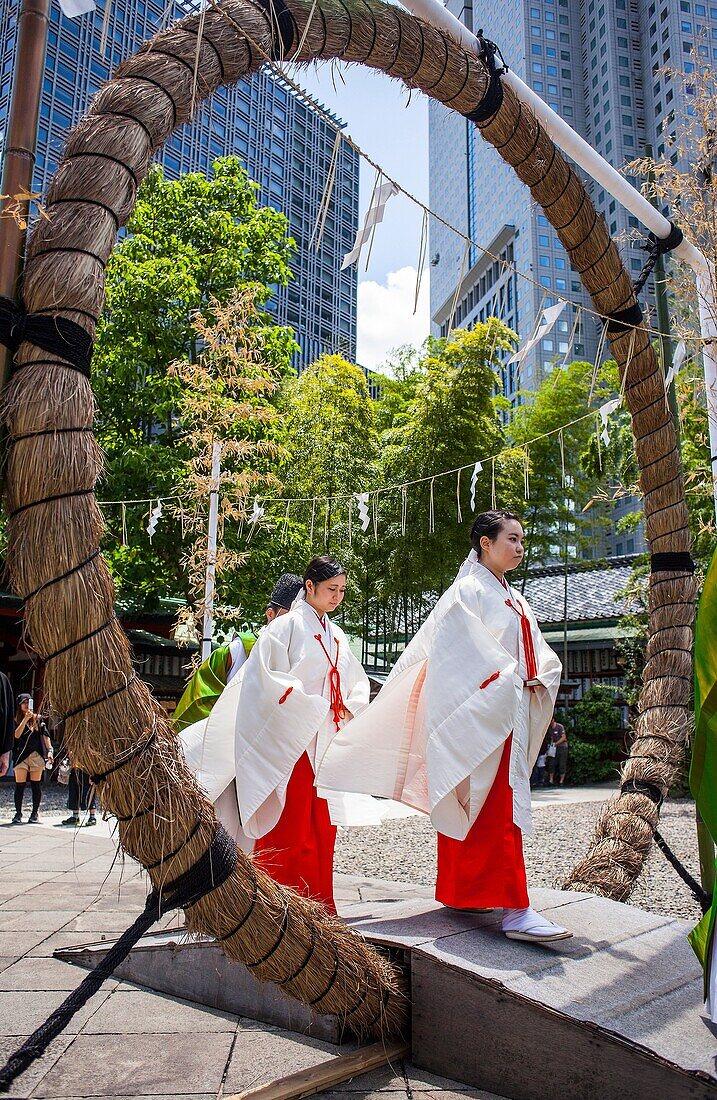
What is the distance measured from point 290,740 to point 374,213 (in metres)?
2.16

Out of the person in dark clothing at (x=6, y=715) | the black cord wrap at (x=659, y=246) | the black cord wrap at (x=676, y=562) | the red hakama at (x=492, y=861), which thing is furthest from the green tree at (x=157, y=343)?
the red hakama at (x=492, y=861)

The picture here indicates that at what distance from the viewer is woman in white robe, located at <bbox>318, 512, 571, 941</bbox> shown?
2.92 meters

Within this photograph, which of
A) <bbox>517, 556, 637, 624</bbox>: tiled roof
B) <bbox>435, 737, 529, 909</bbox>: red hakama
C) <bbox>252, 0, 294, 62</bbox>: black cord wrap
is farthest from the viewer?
<bbox>517, 556, 637, 624</bbox>: tiled roof

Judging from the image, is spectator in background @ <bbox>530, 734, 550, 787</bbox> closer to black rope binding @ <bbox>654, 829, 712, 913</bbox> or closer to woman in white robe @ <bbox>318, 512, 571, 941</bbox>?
black rope binding @ <bbox>654, 829, 712, 913</bbox>

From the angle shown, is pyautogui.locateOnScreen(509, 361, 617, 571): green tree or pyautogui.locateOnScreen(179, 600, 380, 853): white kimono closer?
pyautogui.locateOnScreen(179, 600, 380, 853): white kimono

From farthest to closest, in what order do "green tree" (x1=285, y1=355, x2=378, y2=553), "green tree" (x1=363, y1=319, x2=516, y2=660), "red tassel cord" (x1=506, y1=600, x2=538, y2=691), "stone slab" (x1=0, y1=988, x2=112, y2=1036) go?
1. "green tree" (x1=285, y1=355, x2=378, y2=553)
2. "green tree" (x1=363, y1=319, x2=516, y2=660)
3. "red tassel cord" (x1=506, y1=600, x2=538, y2=691)
4. "stone slab" (x1=0, y1=988, x2=112, y2=1036)

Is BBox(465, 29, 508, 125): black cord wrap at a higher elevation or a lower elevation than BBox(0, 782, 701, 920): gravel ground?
higher

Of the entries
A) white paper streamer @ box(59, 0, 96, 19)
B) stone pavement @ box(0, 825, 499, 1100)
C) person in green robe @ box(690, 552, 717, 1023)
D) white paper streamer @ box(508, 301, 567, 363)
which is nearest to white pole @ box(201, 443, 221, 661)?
stone pavement @ box(0, 825, 499, 1100)

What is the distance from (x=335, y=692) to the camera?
387 centimetres

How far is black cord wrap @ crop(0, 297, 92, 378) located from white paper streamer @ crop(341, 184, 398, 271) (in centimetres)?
154

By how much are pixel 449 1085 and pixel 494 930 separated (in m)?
0.60

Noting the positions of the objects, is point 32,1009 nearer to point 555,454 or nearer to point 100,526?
point 100,526

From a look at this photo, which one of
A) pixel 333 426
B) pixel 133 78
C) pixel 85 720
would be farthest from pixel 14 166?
pixel 333 426

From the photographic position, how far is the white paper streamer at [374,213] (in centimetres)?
327
